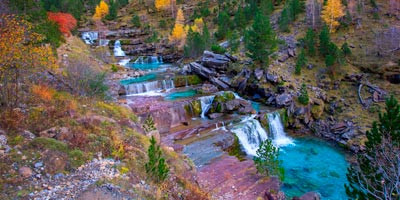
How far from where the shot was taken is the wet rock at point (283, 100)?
93.1 feet

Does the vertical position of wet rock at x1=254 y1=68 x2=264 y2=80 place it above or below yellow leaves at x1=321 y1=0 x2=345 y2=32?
below

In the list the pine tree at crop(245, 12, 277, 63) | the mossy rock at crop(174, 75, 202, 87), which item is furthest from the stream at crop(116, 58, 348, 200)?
the pine tree at crop(245, 12, 277, 63)

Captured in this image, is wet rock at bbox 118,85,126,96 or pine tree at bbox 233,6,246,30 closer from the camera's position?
wet rock at bbox 118,85,126,96

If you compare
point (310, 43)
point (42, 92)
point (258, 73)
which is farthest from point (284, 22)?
point (42, 92)

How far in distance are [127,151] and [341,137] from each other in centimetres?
2159

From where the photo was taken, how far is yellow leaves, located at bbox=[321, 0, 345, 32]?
3947cm

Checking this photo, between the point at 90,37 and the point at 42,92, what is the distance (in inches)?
2178

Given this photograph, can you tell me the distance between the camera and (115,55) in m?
60.0

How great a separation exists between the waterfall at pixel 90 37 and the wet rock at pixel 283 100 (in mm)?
49198

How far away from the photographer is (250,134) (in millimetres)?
23391

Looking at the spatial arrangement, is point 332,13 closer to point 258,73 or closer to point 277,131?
point 258,73

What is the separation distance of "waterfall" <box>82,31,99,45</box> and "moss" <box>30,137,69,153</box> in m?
56.9

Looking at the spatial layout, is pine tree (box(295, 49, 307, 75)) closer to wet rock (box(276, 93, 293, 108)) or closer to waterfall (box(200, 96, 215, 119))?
wet rock (box(276, 93, 293, 108))

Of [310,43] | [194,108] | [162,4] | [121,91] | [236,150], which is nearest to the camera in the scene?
[236,150]
